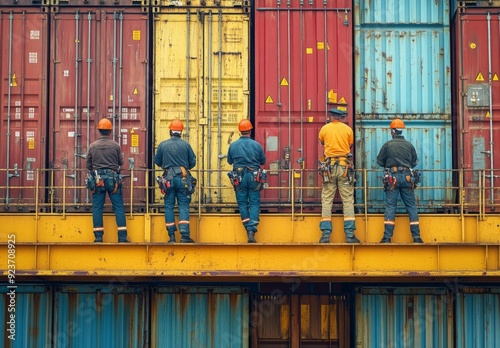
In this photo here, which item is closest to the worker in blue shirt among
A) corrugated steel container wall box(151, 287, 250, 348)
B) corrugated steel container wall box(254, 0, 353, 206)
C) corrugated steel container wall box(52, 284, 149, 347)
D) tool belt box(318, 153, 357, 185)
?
tool belt box(318, 153, 357, 185)

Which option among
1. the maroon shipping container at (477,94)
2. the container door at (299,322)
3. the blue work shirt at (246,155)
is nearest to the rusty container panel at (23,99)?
the blue work shirt at (246,155)

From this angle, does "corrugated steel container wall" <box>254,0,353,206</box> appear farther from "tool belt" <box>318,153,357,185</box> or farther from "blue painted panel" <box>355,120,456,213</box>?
"tool belt" <box>318,153,357,185</box>

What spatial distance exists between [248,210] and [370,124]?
3.14 meters

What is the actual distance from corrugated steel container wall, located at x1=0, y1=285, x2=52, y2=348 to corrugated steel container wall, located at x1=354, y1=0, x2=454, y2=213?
6036 mm

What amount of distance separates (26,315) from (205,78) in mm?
5342

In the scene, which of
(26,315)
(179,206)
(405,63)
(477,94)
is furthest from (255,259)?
(477,94)

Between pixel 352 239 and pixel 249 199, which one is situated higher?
pixel 249 199

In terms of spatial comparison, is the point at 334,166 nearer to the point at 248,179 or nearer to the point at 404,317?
the point at 248,179

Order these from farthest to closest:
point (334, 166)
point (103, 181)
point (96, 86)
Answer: point (96, 86) → point (334, 166) → point (103, 181)

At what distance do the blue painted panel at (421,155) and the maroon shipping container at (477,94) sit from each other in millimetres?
303

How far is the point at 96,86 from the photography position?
13891mm

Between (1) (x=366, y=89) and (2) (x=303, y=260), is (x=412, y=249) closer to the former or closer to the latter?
(2) (x=303, y=260)

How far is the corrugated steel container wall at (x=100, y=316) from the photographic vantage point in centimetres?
1327

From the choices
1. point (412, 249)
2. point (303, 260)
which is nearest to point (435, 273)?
point (412, 249)
